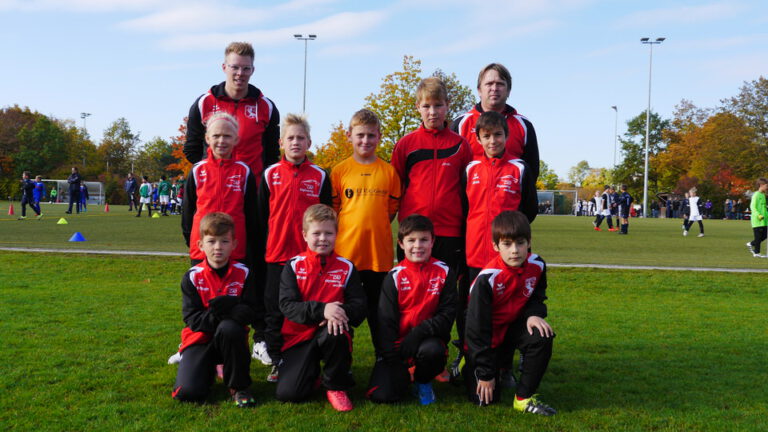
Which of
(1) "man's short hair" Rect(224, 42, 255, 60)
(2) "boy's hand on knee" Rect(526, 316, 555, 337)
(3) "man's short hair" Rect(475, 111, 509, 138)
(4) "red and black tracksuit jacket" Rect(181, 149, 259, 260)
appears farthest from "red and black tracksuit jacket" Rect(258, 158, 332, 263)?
(2) "boy's hand on knee" Rect(526, 316, 555, 337)

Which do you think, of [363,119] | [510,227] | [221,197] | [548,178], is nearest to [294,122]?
[363,119]

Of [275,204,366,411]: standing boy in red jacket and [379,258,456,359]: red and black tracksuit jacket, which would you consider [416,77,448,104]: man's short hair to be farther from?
[379,258,456,359]: red and black tracksuit jacket

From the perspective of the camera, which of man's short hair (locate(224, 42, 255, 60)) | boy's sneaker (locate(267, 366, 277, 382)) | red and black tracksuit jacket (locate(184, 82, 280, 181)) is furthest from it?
red and black tracksuit jacket (locate(184, 82, 280, 181))

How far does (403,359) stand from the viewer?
12.6ft

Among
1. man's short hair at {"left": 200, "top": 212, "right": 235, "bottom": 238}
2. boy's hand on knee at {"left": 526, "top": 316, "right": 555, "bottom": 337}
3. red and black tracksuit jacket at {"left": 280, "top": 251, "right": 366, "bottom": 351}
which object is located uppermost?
man's short hair at {"left": 200, "top": 212, "right": 235, "bottom": 238}

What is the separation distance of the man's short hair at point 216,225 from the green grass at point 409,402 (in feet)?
3.64

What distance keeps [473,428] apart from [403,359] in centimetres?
74

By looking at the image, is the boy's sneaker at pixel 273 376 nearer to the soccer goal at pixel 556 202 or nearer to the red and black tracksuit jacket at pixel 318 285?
the red and black tracksuit jacket at pixel 318 285

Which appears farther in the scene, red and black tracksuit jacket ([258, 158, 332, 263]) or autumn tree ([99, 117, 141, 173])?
autumn tree ([99, 117, 141, 173])

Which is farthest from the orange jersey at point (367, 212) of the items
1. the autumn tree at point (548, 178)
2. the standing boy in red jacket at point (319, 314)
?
the autumn tree at point (548, 178)

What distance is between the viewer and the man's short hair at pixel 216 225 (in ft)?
12.3

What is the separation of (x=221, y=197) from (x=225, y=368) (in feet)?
4.17

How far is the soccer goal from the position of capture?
56172mm

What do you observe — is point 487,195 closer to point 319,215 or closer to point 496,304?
point 496,304
